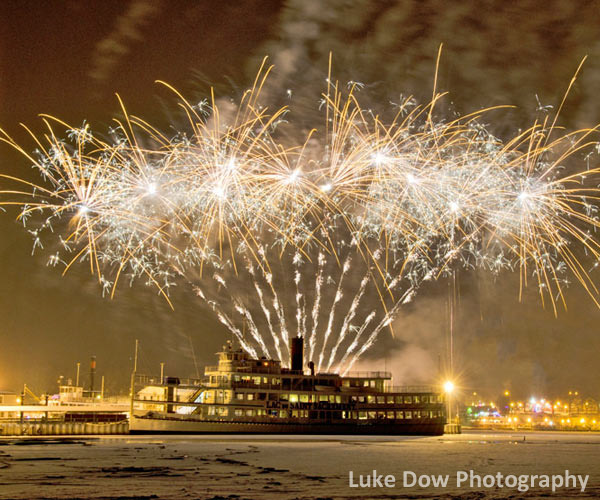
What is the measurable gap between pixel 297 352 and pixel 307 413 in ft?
21.0

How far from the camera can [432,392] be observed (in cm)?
7081

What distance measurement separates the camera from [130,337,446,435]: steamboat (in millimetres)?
61188

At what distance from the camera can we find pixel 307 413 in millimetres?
65812

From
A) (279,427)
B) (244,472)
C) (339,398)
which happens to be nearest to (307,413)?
(279,427)

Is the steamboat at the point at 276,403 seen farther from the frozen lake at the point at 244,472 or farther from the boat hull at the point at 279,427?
the frozen lake at the point at 244,472

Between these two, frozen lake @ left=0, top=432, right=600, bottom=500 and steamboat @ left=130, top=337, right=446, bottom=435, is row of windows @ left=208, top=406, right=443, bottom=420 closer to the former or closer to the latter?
steamboat @ left=130, top=337, right=446, bottom=435

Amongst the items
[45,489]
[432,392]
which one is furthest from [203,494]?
[432,392]

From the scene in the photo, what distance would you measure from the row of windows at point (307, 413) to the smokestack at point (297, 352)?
15.4ft

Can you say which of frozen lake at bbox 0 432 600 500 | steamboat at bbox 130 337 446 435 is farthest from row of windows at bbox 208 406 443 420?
frozen lake at bbox 0 432 600 500

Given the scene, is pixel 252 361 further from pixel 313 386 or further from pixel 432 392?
pixel 432 392

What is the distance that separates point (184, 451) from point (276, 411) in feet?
91.1

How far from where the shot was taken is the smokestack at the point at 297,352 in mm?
66062

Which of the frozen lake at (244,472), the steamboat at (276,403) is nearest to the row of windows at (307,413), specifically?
the steamboat at (276,403)

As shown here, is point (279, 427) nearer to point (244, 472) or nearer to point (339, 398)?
point (339, 398)
